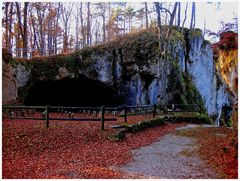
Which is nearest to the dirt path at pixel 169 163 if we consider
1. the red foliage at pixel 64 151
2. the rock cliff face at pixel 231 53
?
the red foliage at pixel 64 151

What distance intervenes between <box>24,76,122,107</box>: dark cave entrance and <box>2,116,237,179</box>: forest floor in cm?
1094

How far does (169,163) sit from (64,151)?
3.36 meters

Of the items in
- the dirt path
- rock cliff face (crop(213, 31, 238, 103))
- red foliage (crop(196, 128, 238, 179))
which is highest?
rock cliff face (crop(213, 31, 238, 103))

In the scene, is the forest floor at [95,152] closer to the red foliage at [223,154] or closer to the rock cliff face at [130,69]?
the red foliage at [223,154]

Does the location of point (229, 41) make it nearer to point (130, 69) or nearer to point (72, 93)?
point (130, 69)

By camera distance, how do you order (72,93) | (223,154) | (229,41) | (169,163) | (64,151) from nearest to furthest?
(169,163) → (223,154) → (64,151) → (229,41) → (72,93)

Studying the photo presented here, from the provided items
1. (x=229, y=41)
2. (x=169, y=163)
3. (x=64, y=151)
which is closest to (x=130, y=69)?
(x=229, y=41)

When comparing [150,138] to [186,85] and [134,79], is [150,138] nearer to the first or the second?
[134,79]

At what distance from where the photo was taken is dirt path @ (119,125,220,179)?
7367 millimetres

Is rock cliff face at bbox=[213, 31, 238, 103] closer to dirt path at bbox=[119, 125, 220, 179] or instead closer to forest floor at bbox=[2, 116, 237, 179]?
forest floor at bbox=[2, 116, 237, 179]

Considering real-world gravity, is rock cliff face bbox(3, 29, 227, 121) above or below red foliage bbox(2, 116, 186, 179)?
above

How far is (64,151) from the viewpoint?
958cm

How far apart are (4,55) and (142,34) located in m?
10.3

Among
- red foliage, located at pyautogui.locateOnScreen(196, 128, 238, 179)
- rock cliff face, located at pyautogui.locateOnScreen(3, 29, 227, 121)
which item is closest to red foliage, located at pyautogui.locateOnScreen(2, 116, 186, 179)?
red foliage, located at pyautogui.locateOnScreen(196, 128, 238, 179)
